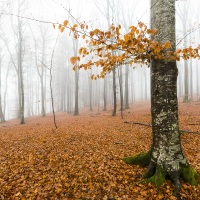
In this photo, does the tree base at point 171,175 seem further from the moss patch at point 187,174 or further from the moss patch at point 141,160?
the moss patch at point 141,160

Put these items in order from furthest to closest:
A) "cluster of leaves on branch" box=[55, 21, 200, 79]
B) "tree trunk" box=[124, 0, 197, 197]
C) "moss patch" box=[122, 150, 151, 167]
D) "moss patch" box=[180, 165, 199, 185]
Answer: "moss patch" box=[122, 150, 151, 167], "moss patch" box=[180, 165, 199, 185], "tree trunk" box=[124, 0, 197, 197], "cluster of leaves on branch" box=[55, 21, 200, 79]

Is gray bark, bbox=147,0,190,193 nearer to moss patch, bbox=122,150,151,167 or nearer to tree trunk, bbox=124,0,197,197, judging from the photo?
tree trunk, bbox=124,0,197,197

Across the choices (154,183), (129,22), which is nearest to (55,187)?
(154,183)

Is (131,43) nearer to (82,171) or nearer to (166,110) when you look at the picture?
(166,110)

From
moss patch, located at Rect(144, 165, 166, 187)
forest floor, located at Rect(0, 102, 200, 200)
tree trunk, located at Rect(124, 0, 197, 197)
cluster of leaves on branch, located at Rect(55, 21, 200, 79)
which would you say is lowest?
forest floor, located at Rect(0, 102, 200, 200)

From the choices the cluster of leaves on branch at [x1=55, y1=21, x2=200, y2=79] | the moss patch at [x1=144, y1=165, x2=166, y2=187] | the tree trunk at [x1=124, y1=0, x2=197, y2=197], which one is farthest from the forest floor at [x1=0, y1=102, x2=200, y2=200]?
the cluster of leaves on branch at [x1=55, y1=21, x2=200, y2=79]

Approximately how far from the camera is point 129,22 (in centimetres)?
1997

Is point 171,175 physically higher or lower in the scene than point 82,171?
higher

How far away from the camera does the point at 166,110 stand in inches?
128

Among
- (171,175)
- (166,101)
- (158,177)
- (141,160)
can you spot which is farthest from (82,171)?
(166,101)

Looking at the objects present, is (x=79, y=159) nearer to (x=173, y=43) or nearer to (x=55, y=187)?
(x=55, y=187)

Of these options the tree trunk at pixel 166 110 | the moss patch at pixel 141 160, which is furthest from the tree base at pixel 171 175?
the moss patch at pixel 141 160

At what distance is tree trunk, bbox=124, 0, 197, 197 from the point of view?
3.26 m

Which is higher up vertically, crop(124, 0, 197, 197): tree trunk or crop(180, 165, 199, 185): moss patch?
crop(124, 0, 197, 197): tree trunk
